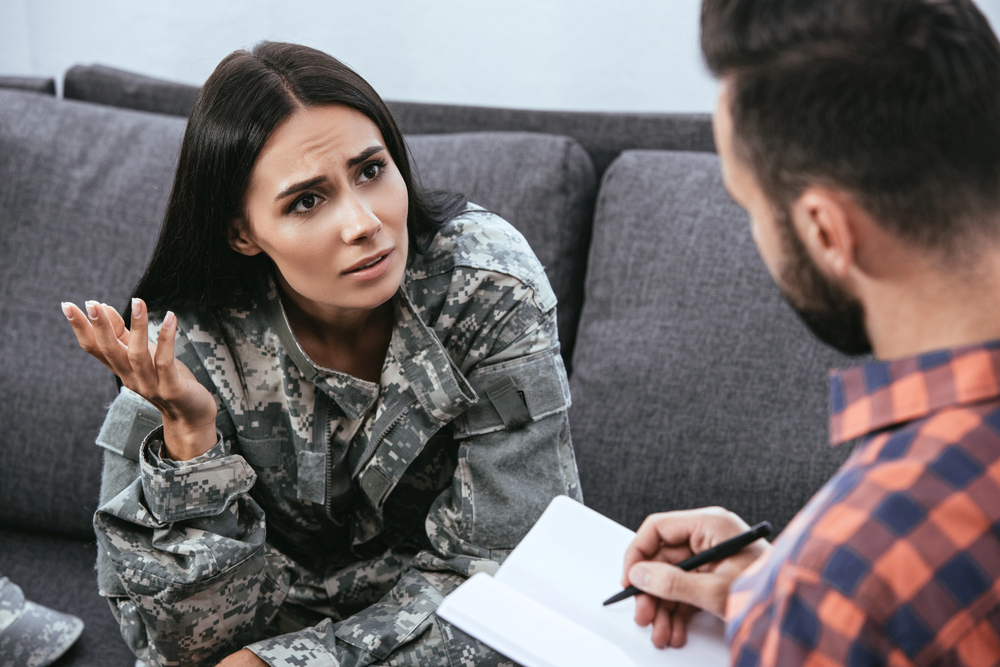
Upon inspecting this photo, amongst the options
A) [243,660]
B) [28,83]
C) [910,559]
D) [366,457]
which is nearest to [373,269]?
[366,457]

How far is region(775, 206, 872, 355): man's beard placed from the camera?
0.57m

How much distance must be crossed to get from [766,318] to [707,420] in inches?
7.3

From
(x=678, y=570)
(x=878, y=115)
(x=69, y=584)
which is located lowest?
(x=69, y=584)

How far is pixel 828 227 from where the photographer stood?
21.3 inches

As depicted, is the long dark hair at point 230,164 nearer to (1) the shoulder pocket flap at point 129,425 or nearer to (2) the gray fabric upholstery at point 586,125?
(1) the shoulder pocket flap at point 129,425

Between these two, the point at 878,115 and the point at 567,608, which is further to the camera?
the point at 567,608

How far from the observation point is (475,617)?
0.66 metres

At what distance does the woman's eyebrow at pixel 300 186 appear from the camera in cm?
101

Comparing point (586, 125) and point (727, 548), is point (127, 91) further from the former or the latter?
point (727, 548)

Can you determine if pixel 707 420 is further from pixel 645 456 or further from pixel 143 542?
pixel 143 542

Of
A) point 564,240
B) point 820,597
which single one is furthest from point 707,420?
point 820,597

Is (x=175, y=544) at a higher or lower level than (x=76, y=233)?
lower

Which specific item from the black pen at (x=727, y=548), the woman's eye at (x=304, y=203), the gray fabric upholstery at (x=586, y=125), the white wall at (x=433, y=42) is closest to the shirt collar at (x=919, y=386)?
the black pen at (x=727, y=548)

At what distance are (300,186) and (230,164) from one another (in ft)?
0.31
